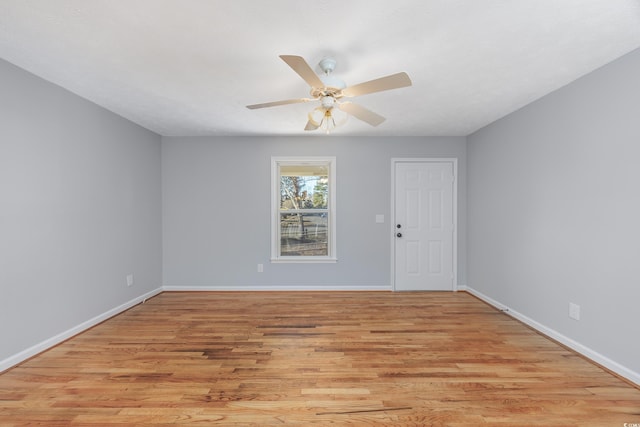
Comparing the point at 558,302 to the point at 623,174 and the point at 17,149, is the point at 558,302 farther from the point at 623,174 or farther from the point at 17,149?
the point at 17,149

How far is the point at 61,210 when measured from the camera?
2629 mm

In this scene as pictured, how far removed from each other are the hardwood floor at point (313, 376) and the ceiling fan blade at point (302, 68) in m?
2.11

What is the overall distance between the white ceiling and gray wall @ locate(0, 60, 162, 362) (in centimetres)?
34

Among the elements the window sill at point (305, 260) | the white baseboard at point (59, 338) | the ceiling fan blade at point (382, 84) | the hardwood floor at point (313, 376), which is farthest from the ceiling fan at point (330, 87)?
the white baseboard at point (59, 338)

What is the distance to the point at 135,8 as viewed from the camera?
1.56 metres

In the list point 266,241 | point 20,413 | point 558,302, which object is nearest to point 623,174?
point 558,302

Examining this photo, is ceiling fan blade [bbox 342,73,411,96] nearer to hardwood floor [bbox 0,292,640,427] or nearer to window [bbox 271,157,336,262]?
hardwood floor [bbox 0,292,640,427]

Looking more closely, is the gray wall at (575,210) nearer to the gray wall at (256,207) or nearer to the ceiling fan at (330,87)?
the gray wall at (256,207)

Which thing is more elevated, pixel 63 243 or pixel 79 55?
pixel 79 55

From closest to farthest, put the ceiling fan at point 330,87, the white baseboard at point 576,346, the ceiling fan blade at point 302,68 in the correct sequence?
the ceiling fan blade at point 302,68 < the ceiling fan at point 330,87 < the white baseboard at point 576,346

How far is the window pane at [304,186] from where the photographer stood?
4.37 metres

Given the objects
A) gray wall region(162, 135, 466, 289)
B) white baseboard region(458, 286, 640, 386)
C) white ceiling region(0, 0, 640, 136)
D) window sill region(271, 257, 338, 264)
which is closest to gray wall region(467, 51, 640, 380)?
white baseboard region(458, 286, 640, 386)

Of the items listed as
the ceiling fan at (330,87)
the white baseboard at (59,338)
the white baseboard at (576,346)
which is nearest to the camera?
the ceiling fan at (330,87)

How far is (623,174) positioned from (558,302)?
1274mm
